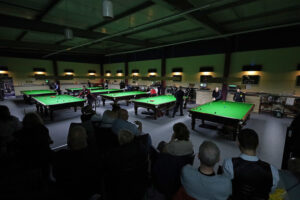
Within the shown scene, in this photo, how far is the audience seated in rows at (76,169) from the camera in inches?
65.9

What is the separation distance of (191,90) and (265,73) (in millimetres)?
4245

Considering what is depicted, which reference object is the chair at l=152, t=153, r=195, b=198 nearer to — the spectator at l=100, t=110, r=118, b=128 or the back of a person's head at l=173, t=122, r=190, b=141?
the back of a person's head at l=173, t=122, r=190, b=141

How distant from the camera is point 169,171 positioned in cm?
184

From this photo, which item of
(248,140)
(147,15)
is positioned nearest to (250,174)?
(248,140)

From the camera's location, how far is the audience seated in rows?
167 centimetres

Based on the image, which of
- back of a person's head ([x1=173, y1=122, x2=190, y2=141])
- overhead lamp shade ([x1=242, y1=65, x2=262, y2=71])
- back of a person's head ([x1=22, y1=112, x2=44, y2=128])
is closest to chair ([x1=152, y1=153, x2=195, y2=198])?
back of a person's head ([x1=173, y1=122, x2=190, y2=141])

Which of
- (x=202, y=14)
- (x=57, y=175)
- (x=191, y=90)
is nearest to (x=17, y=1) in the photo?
(x=57, y=175)

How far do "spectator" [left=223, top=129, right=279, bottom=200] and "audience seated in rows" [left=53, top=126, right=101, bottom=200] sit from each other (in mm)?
1538

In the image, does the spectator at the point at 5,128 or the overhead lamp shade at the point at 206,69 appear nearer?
the spectator at the point at 5,128

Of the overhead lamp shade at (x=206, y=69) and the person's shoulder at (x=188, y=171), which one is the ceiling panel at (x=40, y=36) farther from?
the person's shoulder at (x=188, y=171)

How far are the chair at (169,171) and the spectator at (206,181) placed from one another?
1.00 ft

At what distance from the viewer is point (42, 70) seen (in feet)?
46.8

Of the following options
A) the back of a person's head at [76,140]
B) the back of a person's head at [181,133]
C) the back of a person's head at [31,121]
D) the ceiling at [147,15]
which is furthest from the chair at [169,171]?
the ceiling at [147,15]

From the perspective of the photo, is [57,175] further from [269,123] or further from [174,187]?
[269,123]
